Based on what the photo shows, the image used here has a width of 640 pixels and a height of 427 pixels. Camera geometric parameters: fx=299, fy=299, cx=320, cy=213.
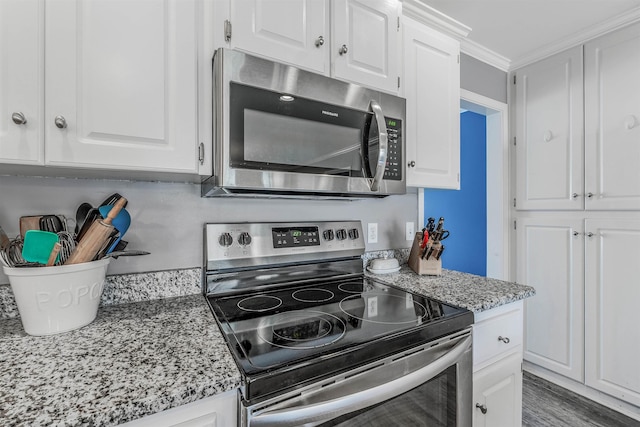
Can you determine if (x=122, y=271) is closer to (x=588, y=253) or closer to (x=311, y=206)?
(x=311, y=206)

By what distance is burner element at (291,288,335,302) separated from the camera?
115 cm

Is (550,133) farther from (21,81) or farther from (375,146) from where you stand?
(21,81)

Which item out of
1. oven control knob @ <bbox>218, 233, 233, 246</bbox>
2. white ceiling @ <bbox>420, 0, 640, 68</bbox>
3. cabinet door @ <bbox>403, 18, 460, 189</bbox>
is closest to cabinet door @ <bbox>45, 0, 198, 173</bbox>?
oven control knob @ <bbox>218, 233, 233, 246</bbox>

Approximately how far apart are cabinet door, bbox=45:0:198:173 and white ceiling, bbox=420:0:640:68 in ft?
5.08

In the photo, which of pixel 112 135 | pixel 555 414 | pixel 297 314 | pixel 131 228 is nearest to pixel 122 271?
pixel 131 228

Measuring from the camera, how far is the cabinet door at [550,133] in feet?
6.79

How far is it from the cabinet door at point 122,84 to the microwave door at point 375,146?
65 centimetres

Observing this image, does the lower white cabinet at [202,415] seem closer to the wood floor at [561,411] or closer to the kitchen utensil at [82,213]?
the kitchen utensil at [82,213]

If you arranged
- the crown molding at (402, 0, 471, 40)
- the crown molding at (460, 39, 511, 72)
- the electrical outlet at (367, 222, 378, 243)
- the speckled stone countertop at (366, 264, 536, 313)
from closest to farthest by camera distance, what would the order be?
1. the speckled stone countertop at (366, 264, 536, 313)
2. the crown molding at (402, 0, 471, 40)
3. the electrical outlet at (367, 222, 378, 243)
4. the crown molding at (460, 39, 511, 72)

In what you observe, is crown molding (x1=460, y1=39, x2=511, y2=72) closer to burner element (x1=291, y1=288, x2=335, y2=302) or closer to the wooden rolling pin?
burner element (x1=291, y1=288, x2=335, y2=302)

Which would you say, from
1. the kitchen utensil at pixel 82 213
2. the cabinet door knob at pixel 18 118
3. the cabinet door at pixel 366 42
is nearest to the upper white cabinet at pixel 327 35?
the cabinet door at pixel 366 42

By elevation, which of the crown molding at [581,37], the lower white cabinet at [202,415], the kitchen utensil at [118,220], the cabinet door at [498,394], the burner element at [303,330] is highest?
the crown molding at [581,37]

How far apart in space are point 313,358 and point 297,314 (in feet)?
1.00

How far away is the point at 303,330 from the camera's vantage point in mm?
858
